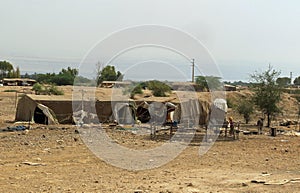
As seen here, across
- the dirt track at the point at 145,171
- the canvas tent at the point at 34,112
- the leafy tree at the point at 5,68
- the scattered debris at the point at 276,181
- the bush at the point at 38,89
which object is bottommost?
the dirt track at the point at 145,171

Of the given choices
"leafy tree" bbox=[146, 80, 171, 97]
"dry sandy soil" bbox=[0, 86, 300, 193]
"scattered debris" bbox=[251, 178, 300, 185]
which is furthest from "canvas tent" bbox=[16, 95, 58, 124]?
"scattered debris" bbox=[251, 178, 300, 185]

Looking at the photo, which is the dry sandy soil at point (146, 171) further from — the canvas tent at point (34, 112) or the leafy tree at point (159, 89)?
the leafy tree at point (159, 89)

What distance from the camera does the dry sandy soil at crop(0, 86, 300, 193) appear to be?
10492 mm

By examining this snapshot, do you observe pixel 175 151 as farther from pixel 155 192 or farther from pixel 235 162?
pixel 155 192

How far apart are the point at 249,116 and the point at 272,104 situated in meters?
4.77

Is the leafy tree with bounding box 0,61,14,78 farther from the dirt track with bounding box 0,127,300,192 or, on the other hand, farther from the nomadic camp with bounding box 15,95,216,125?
the dirt track with bounding box 0,127,300,192

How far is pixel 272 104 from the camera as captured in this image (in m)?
30.0

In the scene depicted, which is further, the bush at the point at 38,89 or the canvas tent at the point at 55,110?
the bush at the point at 38,89

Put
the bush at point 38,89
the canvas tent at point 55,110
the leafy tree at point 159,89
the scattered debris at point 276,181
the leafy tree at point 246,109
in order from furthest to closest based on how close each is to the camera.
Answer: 1. the bush at point 38,89
2. the leafy tree at point 159,89
3. the leafy tree at point 246,109
4. the canvas tent at point 55,110
5. the scattered debris at point 276,181

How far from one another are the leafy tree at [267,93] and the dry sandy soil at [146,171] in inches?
375

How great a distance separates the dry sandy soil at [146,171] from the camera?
34.4 ft

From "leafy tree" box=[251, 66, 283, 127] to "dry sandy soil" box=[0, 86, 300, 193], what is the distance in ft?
31.2

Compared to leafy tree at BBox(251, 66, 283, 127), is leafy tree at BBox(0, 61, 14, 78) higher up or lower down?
higher up

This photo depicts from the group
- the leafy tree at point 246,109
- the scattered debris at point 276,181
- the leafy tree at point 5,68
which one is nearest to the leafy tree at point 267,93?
the leafy tree at point 246,109
